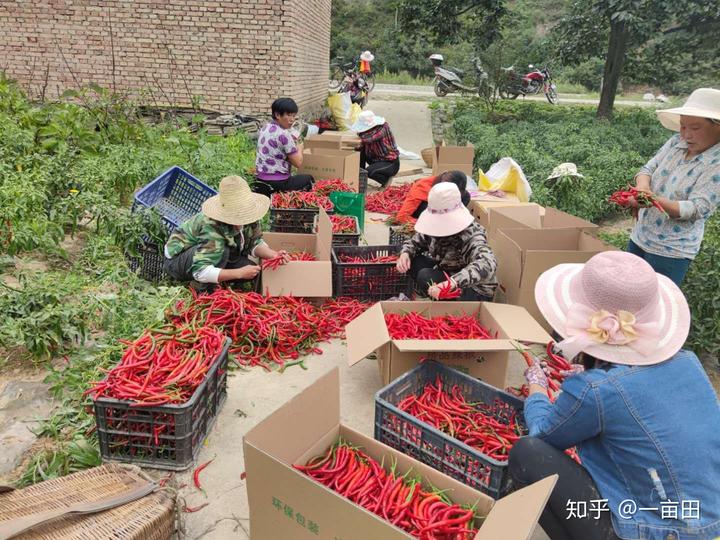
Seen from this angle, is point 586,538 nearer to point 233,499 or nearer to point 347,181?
point 233,499

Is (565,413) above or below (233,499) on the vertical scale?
above

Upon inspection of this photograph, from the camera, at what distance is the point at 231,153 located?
8.19 meters

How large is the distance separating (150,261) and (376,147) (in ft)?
16.5

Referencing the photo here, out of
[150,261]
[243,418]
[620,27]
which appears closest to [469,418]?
[243,418]

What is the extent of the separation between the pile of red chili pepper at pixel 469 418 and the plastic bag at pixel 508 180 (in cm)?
423

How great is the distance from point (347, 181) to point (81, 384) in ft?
16.0

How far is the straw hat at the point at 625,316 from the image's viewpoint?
5.90 feet

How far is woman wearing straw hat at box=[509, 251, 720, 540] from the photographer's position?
1804 millimetres

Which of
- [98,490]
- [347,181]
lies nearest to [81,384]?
[98,490]

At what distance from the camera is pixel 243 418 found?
131 inches

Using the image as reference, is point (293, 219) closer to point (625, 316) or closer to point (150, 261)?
point (150, 261)

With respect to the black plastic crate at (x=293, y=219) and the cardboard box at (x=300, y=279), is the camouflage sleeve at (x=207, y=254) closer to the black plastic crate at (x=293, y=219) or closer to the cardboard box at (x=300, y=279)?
the cardboard box at (x=300, y=279)

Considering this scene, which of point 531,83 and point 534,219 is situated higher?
point 531,83

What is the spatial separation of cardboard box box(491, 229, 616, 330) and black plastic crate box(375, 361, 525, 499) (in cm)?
155
